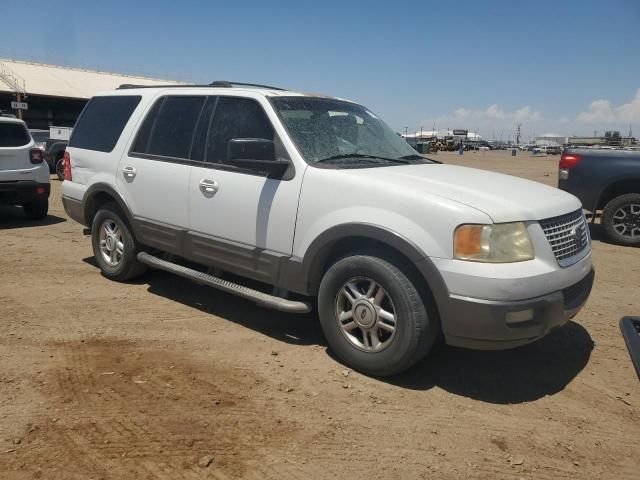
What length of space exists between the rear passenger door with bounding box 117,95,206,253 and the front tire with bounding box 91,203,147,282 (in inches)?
12.3

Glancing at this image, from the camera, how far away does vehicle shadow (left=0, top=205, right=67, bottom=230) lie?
8900mm

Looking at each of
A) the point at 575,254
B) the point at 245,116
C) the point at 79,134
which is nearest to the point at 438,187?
the point at 575,254

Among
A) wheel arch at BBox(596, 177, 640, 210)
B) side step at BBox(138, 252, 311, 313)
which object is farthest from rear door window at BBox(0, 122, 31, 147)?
wheel arch at BBox(596, 177, 640, 210)

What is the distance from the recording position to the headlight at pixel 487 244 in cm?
318

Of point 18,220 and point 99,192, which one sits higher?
point 99,192

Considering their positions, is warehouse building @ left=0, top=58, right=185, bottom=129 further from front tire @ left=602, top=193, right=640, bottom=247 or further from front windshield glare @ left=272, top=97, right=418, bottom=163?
front windshield glare @ left=272, top=97, right=418, bottom=163

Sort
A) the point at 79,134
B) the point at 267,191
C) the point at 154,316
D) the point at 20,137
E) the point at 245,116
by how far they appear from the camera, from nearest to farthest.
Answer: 1. the point at 267,191
2. the point at 245,116
3. the point at 154,316
4. the point at 79,134
5. the point at 20,137

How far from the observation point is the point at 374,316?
3549 mm

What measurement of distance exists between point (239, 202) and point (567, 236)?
2396 millimetres

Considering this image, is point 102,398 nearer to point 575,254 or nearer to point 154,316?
point 154,316

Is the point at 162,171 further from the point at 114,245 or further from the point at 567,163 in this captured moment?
the point at 567,163

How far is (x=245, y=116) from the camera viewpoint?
439cm

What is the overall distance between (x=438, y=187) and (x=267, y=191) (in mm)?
1287

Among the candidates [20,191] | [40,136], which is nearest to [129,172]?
[20,191]
